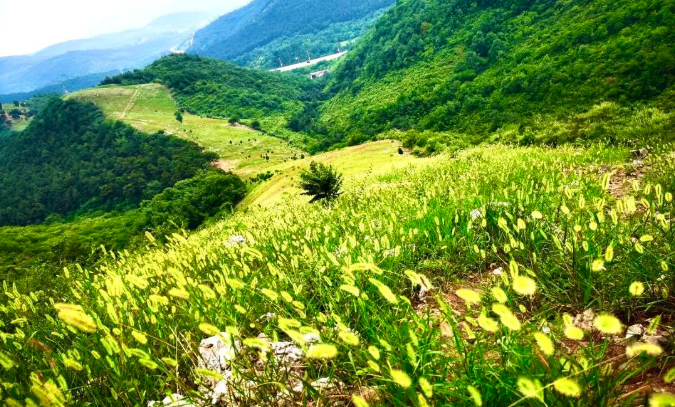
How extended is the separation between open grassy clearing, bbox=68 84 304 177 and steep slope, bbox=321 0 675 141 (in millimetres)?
27798

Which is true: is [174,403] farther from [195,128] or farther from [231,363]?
[195,128]

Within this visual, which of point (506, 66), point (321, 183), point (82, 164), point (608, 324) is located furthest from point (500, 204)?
point (82, 164)

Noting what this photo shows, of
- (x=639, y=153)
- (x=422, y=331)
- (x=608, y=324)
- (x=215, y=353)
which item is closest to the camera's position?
(x=608, y=324)

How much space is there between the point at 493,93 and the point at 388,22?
381ft

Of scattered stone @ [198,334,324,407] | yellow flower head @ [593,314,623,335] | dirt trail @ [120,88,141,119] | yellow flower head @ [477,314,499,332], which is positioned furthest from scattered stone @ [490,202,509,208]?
dirt trail @ [120,88,141,119]

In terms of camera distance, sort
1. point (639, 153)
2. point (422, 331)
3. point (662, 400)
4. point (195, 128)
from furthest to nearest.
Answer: point (195, 128) → point (639, 153) → point (422, 331) → point (662, 400)

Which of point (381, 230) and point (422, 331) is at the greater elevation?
point (422, 331)

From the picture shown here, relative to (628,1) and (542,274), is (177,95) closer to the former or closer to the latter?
(628,1)

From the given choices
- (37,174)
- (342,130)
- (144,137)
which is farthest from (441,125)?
(37,174)

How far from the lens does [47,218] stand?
5027 inches

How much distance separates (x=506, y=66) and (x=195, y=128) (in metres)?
127

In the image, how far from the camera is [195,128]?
15825 centimetres

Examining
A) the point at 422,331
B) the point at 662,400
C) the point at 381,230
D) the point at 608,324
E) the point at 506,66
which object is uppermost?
the point at 506,66

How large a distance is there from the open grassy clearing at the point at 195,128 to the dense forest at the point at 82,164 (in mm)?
6923
